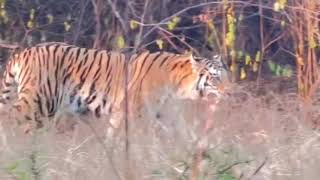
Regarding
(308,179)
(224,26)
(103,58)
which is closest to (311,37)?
(224,26)

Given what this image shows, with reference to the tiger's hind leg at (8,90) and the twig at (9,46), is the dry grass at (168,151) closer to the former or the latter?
the tiger's hind leg at (8,90)

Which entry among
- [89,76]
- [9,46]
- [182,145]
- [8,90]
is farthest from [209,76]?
[182,145]

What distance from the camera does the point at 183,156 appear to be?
430cm

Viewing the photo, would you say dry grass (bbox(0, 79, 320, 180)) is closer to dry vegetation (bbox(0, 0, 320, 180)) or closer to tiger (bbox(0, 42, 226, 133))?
dry vegetation (bbox(0, 0, 320, 180))

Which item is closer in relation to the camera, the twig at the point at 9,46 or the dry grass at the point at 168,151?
the dry grass at the point at 168,151

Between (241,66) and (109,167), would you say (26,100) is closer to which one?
(241,66)

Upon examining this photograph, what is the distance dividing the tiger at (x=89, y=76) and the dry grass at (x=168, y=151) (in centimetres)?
373

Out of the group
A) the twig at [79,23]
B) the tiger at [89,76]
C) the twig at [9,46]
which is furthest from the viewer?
the twig at [79,23]

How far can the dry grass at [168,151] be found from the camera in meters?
4.32

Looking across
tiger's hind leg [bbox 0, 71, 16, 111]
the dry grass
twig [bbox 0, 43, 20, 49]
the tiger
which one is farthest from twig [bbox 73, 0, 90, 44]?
the dry grass

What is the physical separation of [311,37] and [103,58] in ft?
6.44

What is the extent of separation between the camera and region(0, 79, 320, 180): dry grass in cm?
432

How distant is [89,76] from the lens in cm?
958

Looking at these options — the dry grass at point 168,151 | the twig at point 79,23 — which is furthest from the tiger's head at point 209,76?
the dry grass at point 168,151
